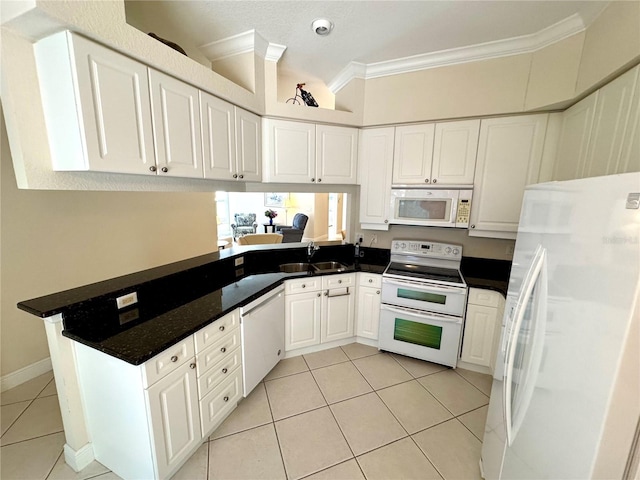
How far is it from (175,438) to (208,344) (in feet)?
1.61

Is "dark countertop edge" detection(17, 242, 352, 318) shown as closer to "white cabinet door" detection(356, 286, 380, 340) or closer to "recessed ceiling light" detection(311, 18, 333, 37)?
"white cabinet door" detection(356, 286, 380, 340)

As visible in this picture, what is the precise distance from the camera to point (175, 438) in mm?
1402

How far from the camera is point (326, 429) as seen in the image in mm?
1824

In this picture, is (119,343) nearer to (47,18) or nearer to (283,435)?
(283,435)

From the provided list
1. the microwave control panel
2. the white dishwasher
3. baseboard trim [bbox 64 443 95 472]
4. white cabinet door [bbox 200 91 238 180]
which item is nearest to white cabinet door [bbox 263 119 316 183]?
white cabinet door [bbox 200 91 238 180]

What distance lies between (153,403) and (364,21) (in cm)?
→ 272

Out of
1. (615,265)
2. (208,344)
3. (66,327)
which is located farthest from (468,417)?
(66,327)

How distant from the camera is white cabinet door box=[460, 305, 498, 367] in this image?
89.5 inches

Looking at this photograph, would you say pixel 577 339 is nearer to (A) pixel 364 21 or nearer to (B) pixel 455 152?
(B) pixel 455 152

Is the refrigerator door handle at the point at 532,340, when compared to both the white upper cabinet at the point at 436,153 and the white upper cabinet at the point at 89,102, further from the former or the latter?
the white upper cabinet at the point at 89,102

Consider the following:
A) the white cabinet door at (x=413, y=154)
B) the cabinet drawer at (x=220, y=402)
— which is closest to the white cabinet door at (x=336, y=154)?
the white cabinet door at (x=413, y=154)

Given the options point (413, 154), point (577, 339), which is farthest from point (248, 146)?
point (577, 339)

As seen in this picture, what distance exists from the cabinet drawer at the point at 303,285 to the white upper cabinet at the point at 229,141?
1029 millimetres

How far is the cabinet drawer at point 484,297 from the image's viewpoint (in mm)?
2229
